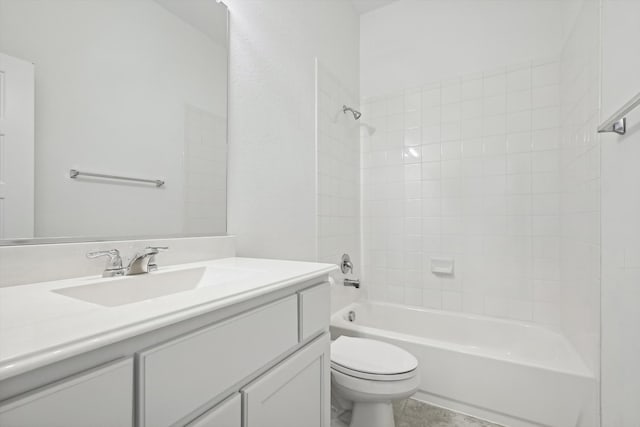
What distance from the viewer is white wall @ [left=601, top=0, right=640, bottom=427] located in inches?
38.8

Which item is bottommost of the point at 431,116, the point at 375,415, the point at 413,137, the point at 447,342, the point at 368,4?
the point at 375,415

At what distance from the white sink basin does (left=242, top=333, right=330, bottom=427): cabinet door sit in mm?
369

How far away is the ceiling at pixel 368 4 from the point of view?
2.27 m

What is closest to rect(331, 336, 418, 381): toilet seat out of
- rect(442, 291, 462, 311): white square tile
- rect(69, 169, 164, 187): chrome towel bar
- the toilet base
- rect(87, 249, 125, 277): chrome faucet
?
the toilet base

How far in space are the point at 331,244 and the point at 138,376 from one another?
58.6 inches

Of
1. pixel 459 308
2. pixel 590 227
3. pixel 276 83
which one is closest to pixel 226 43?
pixel 276 83

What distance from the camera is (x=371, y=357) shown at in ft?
4.49

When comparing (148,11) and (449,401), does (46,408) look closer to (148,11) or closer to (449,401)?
(148,11)

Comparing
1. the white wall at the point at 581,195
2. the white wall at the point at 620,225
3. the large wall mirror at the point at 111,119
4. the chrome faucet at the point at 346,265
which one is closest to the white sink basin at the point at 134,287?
the large wall mirror at the point at 111,119

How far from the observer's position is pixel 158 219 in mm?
1142

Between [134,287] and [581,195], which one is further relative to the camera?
[581,195]

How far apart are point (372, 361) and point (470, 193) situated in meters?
1.32

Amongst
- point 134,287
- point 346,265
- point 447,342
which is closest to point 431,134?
point 346,265

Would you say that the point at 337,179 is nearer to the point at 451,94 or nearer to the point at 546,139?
the point at 451,94
